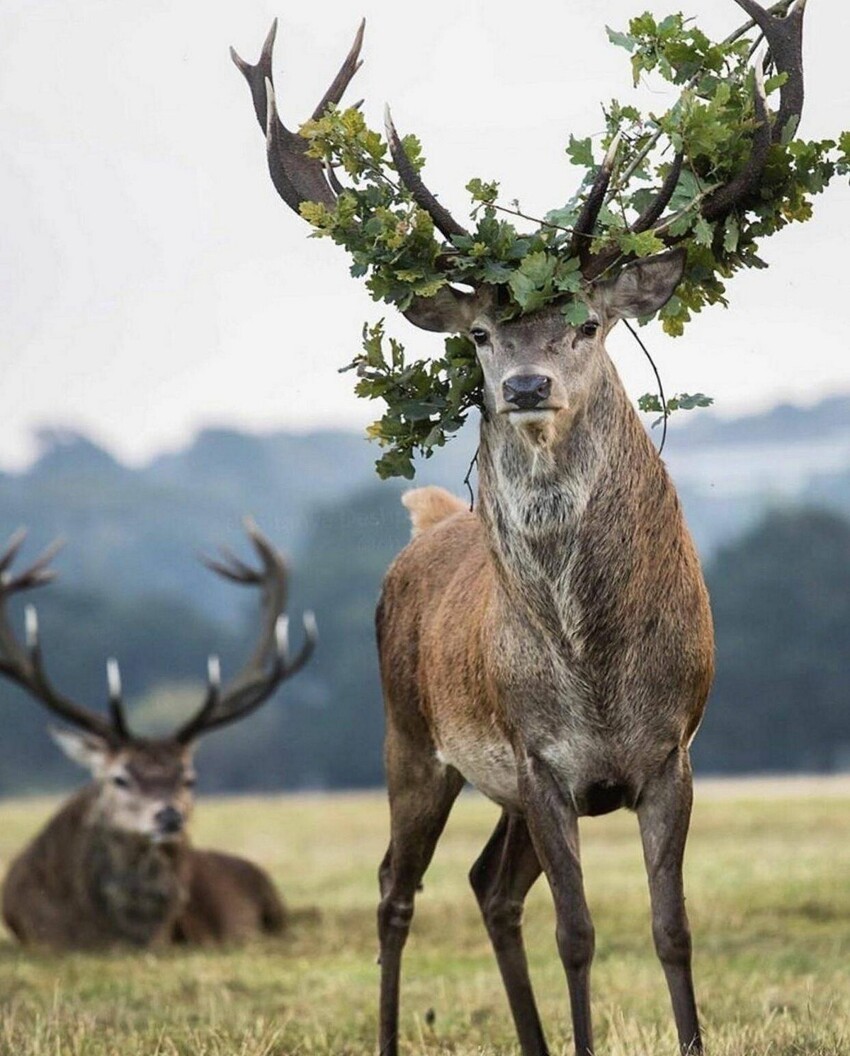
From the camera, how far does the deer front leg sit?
19.4 ft

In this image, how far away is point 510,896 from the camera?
23.0 feet

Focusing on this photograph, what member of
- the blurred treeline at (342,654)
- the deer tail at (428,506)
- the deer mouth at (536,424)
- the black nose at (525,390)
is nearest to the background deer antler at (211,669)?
the deer tail at (428,506)

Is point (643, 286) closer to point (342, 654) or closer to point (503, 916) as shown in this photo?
point (503, 916)

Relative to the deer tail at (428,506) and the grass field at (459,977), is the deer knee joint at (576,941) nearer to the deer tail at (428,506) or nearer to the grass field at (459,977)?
the grass field at (459,977)

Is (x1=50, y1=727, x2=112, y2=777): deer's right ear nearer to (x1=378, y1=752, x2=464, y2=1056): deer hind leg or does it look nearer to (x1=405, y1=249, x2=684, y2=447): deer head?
(x1=378, y1=752, x2=464, y2=1056): deer hind leg

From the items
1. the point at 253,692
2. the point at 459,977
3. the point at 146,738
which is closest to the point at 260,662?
the point at 253,692

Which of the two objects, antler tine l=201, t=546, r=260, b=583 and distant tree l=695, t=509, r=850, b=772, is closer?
antler tine l=201, t=546, r=260, b=583

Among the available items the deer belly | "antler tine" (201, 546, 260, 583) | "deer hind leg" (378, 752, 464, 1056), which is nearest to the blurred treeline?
"antler tine" (201, 546, 260, 583)

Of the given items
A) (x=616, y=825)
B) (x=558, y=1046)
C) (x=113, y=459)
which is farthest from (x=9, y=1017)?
(x=113, y=459)

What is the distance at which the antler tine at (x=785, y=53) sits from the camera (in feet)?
19.8

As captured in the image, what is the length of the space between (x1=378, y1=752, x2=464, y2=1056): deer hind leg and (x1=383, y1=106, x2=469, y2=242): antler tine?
75.7 inches

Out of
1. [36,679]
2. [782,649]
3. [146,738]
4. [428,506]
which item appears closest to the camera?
[428,506]

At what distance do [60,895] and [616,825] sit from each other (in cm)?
858

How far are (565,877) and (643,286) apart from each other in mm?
1512
